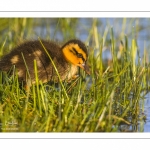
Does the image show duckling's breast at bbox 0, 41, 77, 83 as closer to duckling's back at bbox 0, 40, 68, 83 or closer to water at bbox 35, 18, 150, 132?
duckling's back at bbox 0, 40, 68, 83

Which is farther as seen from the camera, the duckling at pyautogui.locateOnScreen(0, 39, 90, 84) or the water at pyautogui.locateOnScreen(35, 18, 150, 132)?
the duckling at pyautogui.locateOnScreen(0, 39, 90, 84)

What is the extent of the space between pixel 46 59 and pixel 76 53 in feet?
0.84

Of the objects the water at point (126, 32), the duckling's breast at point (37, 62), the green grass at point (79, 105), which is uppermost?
the water at point (126, 32)

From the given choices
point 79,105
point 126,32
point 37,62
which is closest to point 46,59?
point 37,62

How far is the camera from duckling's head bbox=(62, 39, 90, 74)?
4.38 meters

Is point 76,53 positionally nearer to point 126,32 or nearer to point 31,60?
point 31,60

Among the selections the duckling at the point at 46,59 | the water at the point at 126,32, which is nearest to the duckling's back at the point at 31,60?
the duckling at the point at 46,59

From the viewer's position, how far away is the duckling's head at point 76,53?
14.4 ft

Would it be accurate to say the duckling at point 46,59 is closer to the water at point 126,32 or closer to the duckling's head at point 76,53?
the duckling's head at point 76,53

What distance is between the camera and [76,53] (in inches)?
174

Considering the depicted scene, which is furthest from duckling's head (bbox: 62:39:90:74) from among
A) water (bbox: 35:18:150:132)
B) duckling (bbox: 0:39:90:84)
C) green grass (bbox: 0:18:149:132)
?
water (bbox: 35:18:150:132)
